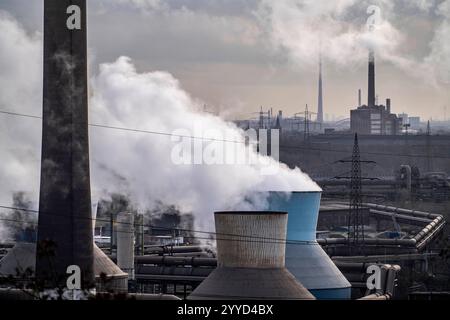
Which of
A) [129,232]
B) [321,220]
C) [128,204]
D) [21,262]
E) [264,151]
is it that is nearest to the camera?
[21,262]

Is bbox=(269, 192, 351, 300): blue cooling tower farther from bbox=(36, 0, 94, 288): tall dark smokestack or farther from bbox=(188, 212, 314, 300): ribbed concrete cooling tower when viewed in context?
bbox=(36, 0, 94, 288): tall dark smokestack

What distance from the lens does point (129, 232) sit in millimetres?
67188

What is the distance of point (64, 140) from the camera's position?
51000 mm

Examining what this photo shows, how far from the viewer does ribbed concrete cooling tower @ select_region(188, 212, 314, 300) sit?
50344 mm

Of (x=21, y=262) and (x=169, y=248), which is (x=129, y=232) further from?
(x=169, y=248)

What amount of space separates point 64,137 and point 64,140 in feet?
0.38

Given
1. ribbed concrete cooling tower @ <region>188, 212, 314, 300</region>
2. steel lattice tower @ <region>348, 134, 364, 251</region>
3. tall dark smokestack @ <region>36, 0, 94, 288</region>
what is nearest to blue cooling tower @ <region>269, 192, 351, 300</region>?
ribbed concrete cooling tower @ <region>188, 212, 314, 300</region>

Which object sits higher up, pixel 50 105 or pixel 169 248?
pixel 50 105

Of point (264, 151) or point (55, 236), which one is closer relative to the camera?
point (55, 236)

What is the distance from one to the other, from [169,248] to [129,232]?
59.9 ft

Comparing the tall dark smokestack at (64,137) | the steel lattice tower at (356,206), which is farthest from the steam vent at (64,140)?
the steel lattice tower at (356,206)

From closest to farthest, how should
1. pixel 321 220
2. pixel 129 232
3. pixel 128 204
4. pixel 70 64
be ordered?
pixel 70 64 → pixel 129 232 → pixel 128 204 → pixel 321 220

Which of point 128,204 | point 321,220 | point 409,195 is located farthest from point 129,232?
point 409,195

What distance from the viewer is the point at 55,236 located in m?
51.2
